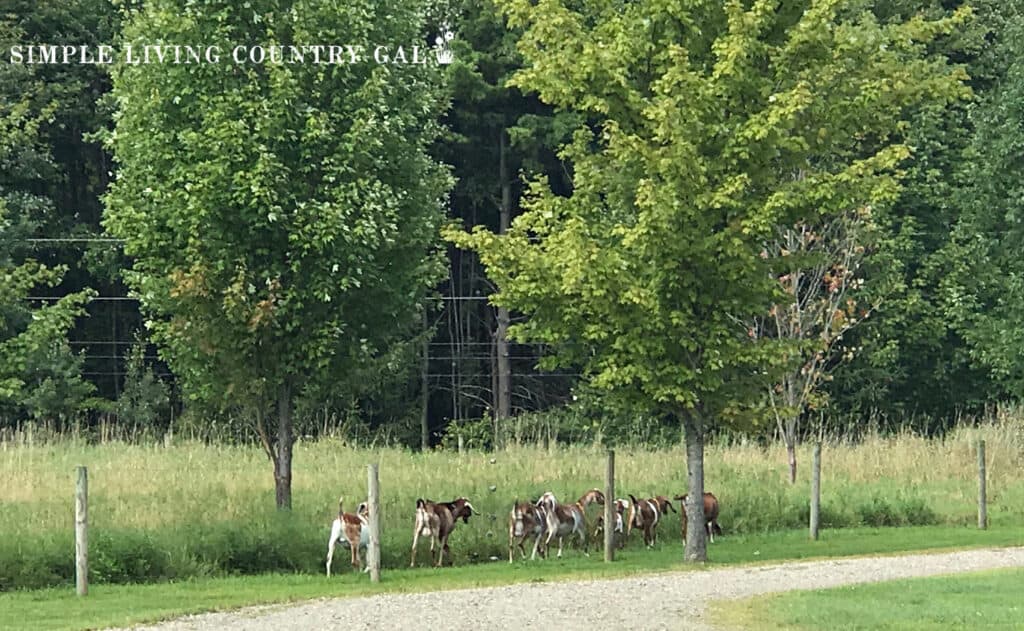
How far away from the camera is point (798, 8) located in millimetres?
24562

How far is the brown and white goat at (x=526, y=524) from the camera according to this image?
79.0 feet

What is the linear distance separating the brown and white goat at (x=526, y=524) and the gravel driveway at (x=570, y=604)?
3035mm

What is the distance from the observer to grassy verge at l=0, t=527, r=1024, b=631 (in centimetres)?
1759

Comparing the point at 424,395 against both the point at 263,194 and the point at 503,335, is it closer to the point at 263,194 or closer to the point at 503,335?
the point at 503,335

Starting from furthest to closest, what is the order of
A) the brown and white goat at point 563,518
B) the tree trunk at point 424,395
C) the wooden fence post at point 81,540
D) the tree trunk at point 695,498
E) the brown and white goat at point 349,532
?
the tree trunk at point 424,395
the brown and white goat at point 563,518
the tree trunk at point 695,498
the brown and white goat at point 349,532
the wooden fence post at point 81,540

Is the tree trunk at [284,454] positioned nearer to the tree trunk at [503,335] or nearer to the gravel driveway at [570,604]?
the gravel driveway at [570,604]

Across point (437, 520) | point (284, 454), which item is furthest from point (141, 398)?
point (437, 520)

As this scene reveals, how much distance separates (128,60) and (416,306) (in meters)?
6.48

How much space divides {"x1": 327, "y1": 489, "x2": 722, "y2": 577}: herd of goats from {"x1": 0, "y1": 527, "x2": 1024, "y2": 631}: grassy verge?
1.23 ft

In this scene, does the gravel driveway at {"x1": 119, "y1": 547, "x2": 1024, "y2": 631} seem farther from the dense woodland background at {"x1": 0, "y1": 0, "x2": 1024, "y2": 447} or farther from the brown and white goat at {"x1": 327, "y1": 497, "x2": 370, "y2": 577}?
the dense woodland background at {"x1": 0, "y1": 0, "x2": 1024, "y2": 447}

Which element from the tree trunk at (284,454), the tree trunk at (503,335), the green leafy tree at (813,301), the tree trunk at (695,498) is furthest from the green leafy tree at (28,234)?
the tree trunk at (695,498)

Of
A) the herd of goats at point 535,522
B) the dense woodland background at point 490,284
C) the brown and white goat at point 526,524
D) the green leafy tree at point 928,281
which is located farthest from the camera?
the green leafy tree at point 928,281

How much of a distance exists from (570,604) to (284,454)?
994 centimetres

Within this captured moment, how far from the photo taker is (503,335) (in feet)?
180
